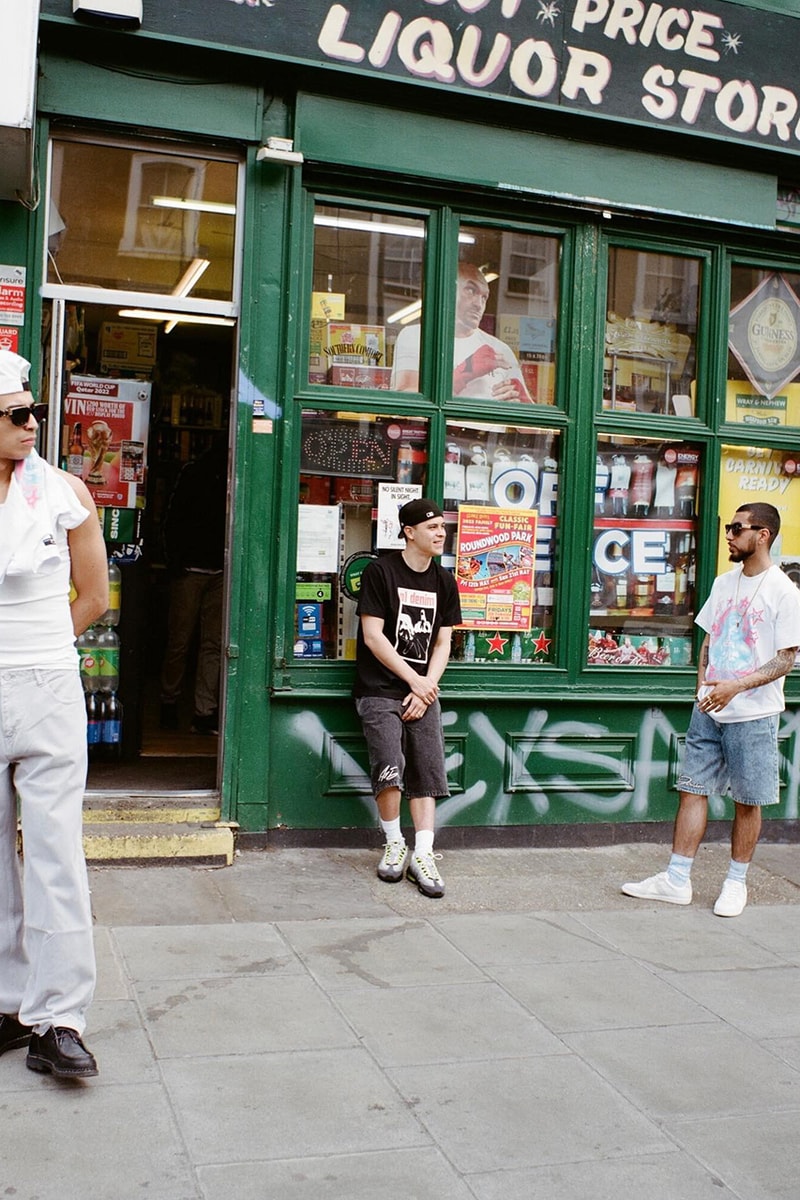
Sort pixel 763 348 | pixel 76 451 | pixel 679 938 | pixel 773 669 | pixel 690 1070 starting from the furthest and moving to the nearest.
A: pixel 763 348
pixel 76 451
pixel 773 669
pixel 679 938
pixel 690 1070

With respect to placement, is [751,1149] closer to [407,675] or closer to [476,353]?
[407,675]

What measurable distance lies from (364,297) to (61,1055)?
4584 millimetres

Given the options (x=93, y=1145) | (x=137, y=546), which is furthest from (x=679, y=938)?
(x=137, y=546)

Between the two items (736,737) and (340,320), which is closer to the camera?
(736,737)

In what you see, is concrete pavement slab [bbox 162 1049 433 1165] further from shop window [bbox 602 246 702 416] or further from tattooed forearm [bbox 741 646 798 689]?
shop window [bbox 602 246 702 416]

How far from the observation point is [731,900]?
20.8ft

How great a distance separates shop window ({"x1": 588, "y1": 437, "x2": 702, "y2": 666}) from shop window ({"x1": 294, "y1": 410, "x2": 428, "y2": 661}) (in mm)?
1219

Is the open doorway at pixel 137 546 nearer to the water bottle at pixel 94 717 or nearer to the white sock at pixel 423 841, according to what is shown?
the water bottle at pixel 94 717

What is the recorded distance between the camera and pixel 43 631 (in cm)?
400

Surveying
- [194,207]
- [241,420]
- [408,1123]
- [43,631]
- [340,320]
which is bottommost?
[408,1123]

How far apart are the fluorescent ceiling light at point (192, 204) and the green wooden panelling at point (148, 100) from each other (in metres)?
0.35

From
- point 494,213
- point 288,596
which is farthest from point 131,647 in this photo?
point 494,213

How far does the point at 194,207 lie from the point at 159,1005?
417 centimetres

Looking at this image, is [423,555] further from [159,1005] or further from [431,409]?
[159,1005]
